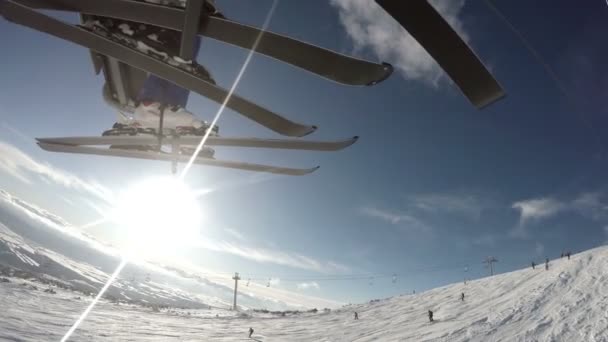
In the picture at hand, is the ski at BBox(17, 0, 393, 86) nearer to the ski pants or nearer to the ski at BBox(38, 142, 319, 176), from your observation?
Answer: the ski pants

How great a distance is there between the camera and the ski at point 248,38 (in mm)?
2941

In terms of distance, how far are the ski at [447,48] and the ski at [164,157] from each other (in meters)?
3.46

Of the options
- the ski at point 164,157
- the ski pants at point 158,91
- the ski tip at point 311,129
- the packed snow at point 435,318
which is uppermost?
the ski pants at point 158,91

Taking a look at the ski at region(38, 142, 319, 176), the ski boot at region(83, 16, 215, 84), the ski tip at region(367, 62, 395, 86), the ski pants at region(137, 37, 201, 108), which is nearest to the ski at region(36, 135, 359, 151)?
the ski at region(38, 142, 319, 176)

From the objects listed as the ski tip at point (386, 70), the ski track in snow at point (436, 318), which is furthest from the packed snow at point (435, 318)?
the ski tip at point (386, 70)

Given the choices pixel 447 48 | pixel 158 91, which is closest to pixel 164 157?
pixel 158 91

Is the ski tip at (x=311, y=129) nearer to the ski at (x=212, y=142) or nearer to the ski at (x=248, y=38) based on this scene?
the ski at (x=212, y=142)

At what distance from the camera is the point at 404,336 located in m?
13.5

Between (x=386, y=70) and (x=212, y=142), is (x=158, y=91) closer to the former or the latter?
(x=212, y=142)

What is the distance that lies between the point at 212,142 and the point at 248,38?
2649 mm

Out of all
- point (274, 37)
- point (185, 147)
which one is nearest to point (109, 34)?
point (274, 37)

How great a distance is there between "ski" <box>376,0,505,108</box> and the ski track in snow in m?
10.0

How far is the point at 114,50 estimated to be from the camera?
334 cm

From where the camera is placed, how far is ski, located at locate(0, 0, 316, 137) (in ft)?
10.3
